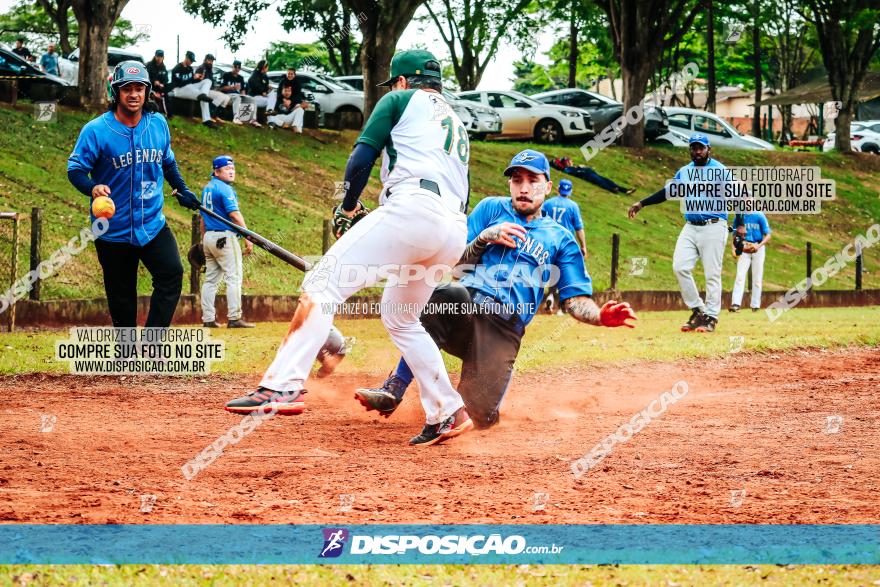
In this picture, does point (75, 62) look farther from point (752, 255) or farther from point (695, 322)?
point (695, 322)

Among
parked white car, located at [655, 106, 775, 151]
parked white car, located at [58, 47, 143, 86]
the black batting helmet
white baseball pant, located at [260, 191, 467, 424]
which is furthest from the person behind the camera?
parked white car, located at [655, 106, 775, 151]

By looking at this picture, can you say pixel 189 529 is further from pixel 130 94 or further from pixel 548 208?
pixel 548 208

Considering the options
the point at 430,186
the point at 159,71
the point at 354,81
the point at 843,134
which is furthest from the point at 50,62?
the point at 843,134

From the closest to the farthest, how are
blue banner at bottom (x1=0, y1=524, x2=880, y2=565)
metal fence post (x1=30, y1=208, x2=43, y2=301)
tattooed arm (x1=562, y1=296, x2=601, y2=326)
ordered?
1. blue banner at bottom (x1=0, y1=524, x2=880, y2=565)
2. tattooed arm (x1=562, y1=296, x2=601, y2=326)
3. metal fence post (x1=30, y1=208, x2=43, y2=301)

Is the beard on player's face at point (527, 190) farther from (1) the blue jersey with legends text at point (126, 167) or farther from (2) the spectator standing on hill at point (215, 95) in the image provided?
(2) the spectator standing on hill at point (215, 95)

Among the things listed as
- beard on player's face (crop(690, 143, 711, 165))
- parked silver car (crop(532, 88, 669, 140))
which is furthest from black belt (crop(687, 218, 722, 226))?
parked silver car (crop(532, 88, 669, 140))

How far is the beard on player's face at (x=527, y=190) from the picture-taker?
7715 millimetres

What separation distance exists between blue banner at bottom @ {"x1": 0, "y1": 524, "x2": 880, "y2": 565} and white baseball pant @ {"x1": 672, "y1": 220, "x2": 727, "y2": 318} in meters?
10.2

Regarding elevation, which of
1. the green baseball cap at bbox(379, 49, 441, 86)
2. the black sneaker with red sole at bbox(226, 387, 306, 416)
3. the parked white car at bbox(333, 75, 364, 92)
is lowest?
the black sneaker with red sole at bbox(226, 387, 306, 416)

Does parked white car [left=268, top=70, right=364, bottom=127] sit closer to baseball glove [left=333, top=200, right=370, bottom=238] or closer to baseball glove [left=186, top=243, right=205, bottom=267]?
baseball glove [left=186, top=243, right=205, bottom=267]

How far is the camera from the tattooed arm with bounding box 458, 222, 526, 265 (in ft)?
23.3

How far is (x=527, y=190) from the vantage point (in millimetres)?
7770

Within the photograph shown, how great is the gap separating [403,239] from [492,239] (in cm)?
136

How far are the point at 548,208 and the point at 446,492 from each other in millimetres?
9231
